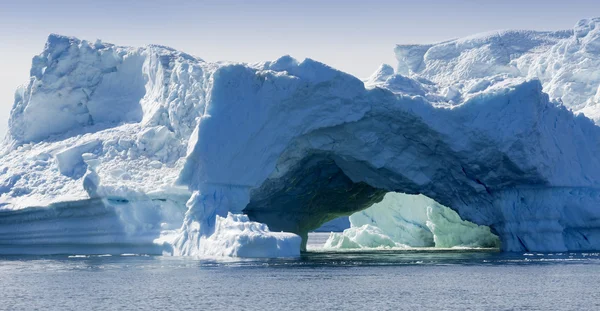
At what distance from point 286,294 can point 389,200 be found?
23.5 m

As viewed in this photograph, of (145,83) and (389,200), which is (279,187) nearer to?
(145,83)

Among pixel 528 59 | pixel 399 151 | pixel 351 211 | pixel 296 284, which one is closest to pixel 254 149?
pixel 399 151

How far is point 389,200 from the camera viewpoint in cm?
4209

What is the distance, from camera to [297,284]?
20766 millimetres

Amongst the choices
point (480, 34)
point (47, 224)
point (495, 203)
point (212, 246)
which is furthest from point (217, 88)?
point (480, 34)

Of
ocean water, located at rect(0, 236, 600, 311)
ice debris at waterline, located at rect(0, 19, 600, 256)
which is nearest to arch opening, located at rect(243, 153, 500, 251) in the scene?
ice debris at waterline, located at rect(0, 19, 600, 256)

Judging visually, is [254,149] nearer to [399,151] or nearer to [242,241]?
[242,241]

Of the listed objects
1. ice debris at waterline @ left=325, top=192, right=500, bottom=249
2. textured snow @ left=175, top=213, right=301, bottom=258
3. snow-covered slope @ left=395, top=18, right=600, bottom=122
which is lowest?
textured snow @ left=175, top=213, right=301, bottom=258

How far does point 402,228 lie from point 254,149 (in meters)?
15.7

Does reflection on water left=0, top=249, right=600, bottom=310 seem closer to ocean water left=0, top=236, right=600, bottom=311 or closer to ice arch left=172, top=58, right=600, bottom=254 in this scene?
ocean water left=0, top=236, right=600, bottom=311

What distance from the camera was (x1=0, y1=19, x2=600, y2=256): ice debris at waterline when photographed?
28219 mm

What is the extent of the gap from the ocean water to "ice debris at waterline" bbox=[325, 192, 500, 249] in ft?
38.2

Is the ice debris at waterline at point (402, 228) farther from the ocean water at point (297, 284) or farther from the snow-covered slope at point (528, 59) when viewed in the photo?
the ocean water at point (297, 284)

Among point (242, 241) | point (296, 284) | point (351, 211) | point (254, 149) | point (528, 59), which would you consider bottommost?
point (296, 284)
